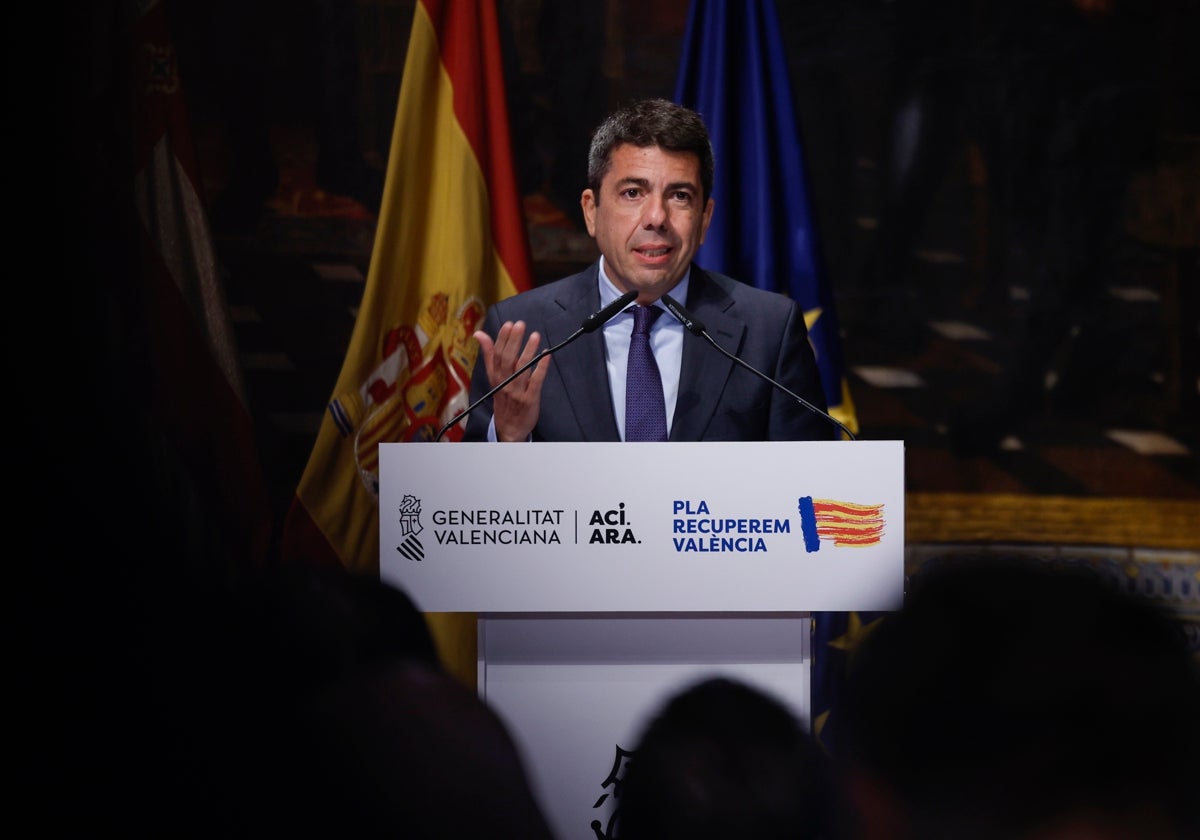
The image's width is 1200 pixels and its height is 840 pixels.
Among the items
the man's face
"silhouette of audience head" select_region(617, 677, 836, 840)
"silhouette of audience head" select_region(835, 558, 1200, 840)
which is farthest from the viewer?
the man's face

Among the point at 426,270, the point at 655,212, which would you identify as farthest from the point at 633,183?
the point at 426,270

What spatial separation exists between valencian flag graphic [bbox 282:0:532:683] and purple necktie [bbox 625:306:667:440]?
1387 mm

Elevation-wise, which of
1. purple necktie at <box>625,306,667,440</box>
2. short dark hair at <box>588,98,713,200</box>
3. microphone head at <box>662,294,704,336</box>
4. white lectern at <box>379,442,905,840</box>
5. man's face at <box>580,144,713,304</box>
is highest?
short dark hair at <box>588,98,713,200</box>

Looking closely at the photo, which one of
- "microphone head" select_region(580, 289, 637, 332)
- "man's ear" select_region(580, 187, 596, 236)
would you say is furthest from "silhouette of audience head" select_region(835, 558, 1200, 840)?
"man's ear" select_region(580, 187, 596, 236)

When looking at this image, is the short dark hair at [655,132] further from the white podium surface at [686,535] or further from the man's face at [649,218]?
the white podium surface at [686,535]

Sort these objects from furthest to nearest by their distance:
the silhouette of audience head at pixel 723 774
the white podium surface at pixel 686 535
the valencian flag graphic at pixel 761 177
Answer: the valencian flag graphic at pixel 761 177 → the white podium surface at pixel 686 535 → the silhouette of audience head at pixel 723 774

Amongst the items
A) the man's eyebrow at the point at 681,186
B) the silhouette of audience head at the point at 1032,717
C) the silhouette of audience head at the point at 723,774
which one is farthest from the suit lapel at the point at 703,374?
the silhouette of audience head at the point at 1032,717

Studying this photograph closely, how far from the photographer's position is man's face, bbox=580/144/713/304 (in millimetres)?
2746

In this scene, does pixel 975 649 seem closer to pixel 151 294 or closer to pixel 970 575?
pixel 970 575

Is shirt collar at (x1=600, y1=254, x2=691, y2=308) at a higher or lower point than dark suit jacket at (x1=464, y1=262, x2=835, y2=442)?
higher

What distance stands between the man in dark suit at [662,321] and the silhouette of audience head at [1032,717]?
5.91 ft

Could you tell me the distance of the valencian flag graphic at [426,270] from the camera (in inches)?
150

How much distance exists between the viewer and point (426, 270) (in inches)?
153

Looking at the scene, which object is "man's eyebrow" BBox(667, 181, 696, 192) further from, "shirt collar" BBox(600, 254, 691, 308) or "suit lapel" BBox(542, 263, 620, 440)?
"suit lapel" BBox(542, 263, 620, 440)
